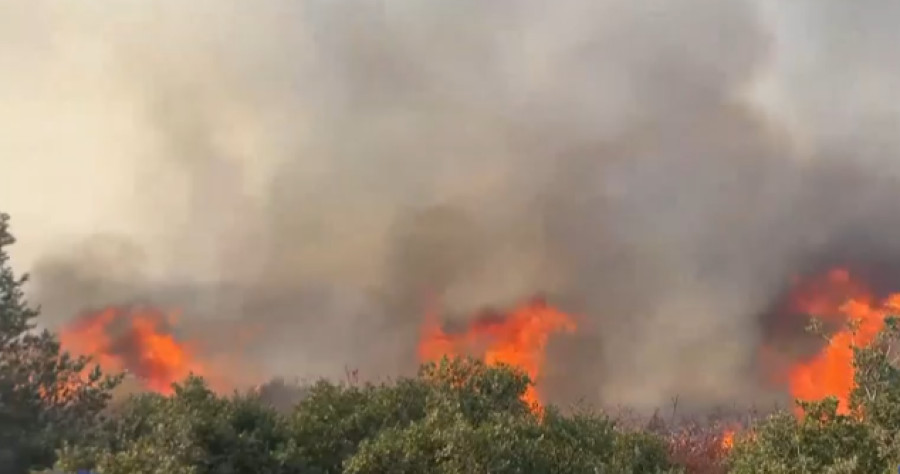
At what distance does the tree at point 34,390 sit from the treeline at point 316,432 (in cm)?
7

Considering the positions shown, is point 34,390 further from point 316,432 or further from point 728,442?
point 728,442

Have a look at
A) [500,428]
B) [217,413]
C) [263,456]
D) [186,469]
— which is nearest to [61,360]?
[217,413]

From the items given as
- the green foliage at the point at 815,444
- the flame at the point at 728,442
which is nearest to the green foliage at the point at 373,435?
the flame at the point at 728,442

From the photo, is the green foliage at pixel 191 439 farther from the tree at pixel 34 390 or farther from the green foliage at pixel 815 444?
the green foliage at pixel 815 444

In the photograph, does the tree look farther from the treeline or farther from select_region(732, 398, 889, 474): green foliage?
select_region(732, 398, 889, 474): green foliage

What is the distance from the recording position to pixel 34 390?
42094 millimetres

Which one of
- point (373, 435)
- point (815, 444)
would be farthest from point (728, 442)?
point (373, 435)

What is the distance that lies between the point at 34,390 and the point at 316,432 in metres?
14.8

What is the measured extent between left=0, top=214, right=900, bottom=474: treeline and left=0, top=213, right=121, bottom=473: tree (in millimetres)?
65

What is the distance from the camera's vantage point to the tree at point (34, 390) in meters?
38.7

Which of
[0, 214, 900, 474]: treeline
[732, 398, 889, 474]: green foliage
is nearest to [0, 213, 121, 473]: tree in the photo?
[0, 214, 900, 474]: treeline

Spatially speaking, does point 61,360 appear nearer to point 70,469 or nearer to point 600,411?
point 70,469

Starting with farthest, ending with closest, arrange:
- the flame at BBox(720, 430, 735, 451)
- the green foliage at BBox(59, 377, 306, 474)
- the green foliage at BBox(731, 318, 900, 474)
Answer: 1. the flame at BBox(720, 430, 735, 451)
2. the green foliage at BBox(731, 318, 900, 474)
3. the green foliage at BBox(59, 377, 306, 474)

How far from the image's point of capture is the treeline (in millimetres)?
36188
